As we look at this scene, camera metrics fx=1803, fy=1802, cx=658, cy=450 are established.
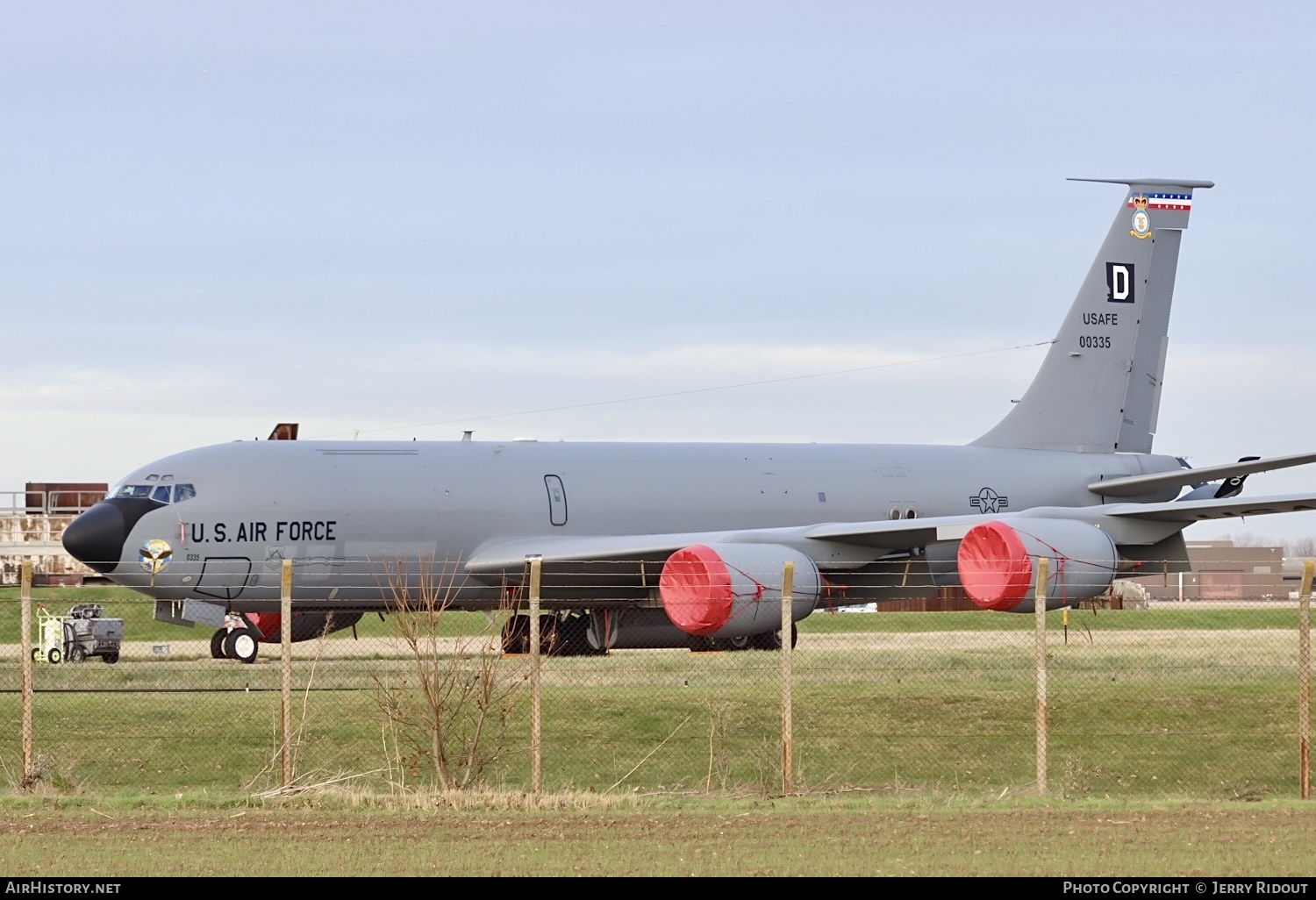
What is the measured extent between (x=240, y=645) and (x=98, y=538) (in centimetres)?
454

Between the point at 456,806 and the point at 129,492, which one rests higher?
the point at 129,492

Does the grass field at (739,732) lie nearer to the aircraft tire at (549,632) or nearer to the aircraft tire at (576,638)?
the aircraft tire at (549,632)

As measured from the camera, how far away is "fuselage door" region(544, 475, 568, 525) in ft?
94.5

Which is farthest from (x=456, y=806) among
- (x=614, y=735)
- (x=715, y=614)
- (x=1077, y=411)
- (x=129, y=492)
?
(x=1077, y=411)

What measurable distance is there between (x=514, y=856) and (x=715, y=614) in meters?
13.2

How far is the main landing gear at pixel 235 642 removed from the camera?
29500mm

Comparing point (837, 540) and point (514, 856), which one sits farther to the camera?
point (837, 540)

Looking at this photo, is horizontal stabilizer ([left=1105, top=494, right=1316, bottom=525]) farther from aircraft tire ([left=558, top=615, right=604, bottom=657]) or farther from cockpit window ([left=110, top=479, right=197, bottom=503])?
cockpit window ([left=110, top=479, right=197, bottom=503])

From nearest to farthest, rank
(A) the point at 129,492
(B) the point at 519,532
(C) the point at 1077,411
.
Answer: (A) the point at 129,492 < (B) the point at 519,532 < (C) the point at 1077,411

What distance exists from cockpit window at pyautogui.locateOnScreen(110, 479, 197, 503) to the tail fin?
16.5m

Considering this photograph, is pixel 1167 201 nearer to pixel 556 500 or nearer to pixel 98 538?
pixel 556 500

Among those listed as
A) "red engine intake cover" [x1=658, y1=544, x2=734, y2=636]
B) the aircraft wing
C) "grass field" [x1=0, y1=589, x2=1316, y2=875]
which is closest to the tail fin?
"grass field" [x1=0, y1=589, x2=1316, y2=875]

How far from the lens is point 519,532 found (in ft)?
92.9
